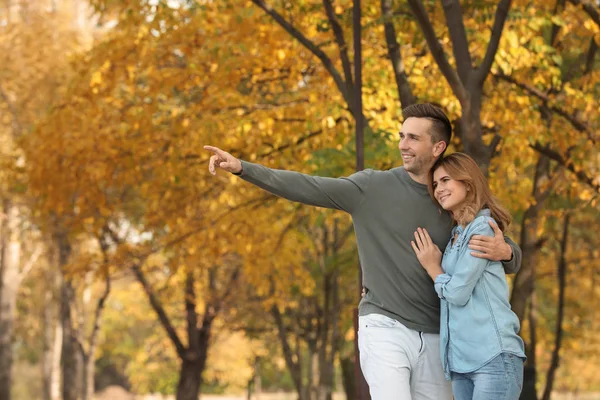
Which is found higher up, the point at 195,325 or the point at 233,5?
the point at 233,5

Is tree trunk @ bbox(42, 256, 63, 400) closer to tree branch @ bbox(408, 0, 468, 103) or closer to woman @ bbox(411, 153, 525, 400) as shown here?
tree branch @ bbox(408, 0, 468, 103)

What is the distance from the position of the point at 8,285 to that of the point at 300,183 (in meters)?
23.5

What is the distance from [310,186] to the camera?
4.38m

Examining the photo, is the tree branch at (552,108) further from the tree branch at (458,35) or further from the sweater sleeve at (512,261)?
the sweater sleeve at (512,261)

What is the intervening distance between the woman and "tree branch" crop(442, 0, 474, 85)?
4.07 m

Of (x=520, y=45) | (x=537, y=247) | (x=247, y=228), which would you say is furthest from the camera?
(x=247, y=228)

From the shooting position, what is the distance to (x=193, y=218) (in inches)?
576

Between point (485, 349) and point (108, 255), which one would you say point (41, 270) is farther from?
point (485, 349)

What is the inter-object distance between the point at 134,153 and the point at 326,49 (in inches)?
113

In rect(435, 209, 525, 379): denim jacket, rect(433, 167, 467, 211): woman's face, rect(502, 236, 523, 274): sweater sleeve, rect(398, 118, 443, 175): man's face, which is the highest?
rect(398, 118, 443, 175): man's face

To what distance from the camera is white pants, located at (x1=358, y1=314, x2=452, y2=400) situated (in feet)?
14.3

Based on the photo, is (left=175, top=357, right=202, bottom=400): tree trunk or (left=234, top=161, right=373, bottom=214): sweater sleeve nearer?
(left=234, top=161, right=373, bottom=214): sweater sleeve

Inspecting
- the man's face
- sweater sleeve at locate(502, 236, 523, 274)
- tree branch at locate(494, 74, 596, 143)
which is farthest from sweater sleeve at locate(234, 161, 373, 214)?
tree branch at locate(494, 74, 596, 143)

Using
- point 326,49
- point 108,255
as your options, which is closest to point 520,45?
point 326,49
